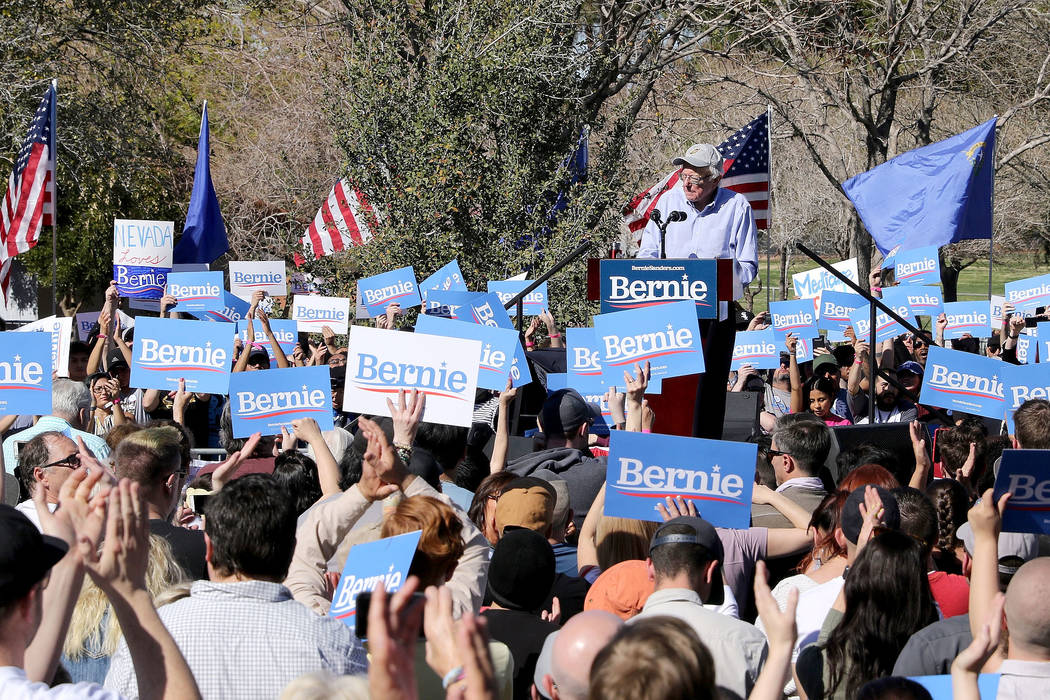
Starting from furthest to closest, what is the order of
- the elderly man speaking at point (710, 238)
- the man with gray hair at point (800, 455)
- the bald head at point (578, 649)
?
the elderly man speaking at point (710, 238), the man with gray hair at point (800, 455), the bald head at point (578, 649)

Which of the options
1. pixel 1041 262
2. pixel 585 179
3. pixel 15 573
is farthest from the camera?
pixel 1041 262

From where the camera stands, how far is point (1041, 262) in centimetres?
5575

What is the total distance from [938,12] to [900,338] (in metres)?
10.3

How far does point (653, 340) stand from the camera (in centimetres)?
677

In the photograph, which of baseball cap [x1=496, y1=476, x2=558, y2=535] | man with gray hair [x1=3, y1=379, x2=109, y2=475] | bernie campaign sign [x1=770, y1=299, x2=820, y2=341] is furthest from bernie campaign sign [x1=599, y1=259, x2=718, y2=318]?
bernie campaign sign [x1=770, y1=299, x2=820, y2=341]

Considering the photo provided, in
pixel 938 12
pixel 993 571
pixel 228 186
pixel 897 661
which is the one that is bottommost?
pixel 897 661

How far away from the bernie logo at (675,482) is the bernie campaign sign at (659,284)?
2.14 meters

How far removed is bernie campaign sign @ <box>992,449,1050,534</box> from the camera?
4777 mm

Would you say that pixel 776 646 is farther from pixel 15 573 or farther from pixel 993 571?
pixel 15 573

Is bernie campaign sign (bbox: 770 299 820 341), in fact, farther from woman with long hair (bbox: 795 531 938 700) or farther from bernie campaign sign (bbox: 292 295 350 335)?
woman with long hair (bbox: 795 531 938 700)

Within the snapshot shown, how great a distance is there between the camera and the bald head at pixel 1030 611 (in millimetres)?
3234

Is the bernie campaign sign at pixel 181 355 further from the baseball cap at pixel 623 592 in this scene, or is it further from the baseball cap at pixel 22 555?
the baseball cap at pixel 22 555

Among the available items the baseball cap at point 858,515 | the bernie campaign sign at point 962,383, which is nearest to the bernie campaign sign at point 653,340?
the baseball cap at point 858,515

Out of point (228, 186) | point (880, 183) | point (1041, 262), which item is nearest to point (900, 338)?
point (880, 183)
